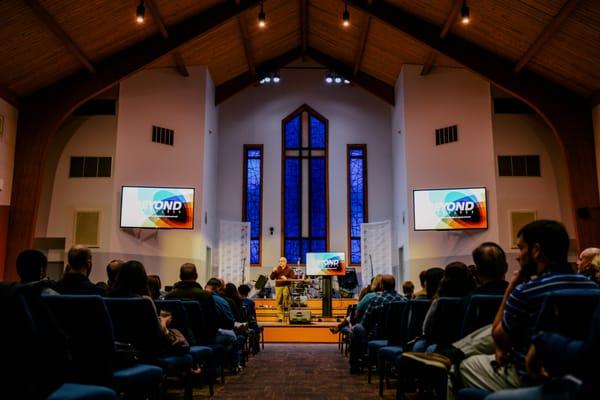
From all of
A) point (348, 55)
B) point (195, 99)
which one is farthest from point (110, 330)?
point (348, 55)

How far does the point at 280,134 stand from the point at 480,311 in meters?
11.9

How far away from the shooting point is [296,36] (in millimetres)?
12617

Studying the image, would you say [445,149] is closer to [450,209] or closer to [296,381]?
[450,209]

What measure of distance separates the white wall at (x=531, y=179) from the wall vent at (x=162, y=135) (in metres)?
6.60

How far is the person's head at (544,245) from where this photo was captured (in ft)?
6.23

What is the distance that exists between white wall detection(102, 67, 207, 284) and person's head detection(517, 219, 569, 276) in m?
9.40

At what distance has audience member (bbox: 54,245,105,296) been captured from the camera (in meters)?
2.84

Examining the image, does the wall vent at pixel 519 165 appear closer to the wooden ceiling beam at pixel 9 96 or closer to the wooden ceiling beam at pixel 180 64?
the wooden ceiling beam at pixel 180 64

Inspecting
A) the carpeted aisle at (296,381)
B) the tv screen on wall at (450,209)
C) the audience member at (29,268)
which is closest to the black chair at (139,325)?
the audience member at (29,268)

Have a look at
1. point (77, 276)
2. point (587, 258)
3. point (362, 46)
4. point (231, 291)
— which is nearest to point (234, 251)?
point (362, 46)

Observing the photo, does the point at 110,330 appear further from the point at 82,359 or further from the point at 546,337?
the point at 546,337

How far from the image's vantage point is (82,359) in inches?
89.2

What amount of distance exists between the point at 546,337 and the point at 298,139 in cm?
1282

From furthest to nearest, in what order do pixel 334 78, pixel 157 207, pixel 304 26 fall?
pixel 334 78 < pixel 304 26 < pixel 157 207
